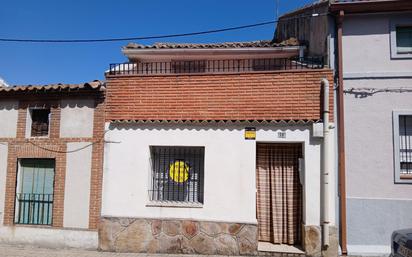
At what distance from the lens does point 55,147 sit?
8.69m

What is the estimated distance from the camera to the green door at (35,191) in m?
8.77

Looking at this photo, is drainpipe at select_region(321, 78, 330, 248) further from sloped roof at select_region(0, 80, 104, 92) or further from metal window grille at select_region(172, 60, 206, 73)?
sloped roof at select_region(0, 80, 104, 92)

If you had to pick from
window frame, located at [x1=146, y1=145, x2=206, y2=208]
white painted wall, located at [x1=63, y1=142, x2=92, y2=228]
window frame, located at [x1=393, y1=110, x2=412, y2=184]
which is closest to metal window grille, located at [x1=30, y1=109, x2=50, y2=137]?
white painted wall, located at [x1=63, y1=142, x2=92, y2=228]

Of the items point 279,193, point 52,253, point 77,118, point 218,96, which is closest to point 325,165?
point 279,193

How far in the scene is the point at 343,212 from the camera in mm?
7652

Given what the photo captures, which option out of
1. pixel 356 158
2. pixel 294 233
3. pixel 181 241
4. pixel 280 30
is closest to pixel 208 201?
pixel 181 241

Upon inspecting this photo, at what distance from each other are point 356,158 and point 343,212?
125cm

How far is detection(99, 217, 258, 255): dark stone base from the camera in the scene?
25.4 ft

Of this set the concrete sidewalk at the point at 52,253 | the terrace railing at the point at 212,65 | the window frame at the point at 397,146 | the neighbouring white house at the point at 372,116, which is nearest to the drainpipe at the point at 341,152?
the neighbouring white house at the point at 372,116

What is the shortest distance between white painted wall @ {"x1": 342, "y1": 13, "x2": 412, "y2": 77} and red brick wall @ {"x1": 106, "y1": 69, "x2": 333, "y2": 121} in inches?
30.5

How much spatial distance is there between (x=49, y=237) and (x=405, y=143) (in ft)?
28.5

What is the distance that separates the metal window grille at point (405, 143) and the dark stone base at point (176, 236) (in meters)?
→ 3.68

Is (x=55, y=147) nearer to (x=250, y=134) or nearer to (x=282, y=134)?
(x=250, y=134)

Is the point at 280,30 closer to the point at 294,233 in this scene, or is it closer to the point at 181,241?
the point at 294,233
